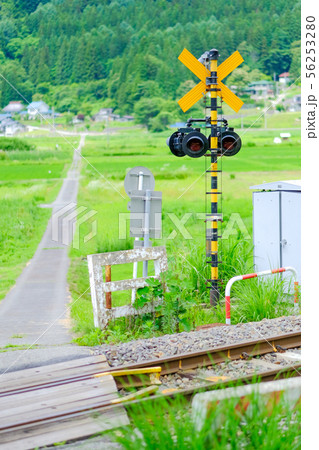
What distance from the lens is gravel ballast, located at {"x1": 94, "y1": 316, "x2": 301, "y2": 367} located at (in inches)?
243

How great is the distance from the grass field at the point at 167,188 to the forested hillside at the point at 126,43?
957 centimetres

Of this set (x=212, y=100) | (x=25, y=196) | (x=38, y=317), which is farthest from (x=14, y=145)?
(x=212, y=100)

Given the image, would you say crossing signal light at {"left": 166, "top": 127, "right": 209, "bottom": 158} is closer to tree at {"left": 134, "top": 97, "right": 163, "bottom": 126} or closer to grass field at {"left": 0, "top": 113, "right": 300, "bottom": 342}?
grass field at {"left": 0, "top": 113, "right": 300, "bottom": 342}

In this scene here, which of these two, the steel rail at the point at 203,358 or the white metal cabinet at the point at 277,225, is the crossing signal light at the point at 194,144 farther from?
the steel rail at the point at 203,358

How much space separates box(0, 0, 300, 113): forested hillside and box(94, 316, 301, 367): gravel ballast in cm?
4565

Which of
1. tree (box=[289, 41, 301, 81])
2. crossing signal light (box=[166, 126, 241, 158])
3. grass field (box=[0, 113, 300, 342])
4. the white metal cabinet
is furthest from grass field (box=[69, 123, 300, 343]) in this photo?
tree (box=[289, 41, 301, 81])

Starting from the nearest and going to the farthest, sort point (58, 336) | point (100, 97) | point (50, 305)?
point (58, 336) → point (50, 305) → point (100, 97)

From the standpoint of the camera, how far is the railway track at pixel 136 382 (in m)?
4.41

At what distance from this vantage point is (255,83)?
74438mm

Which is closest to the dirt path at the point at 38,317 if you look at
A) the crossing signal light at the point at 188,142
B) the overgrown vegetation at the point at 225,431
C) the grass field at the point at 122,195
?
the grass field at the point at 122,195

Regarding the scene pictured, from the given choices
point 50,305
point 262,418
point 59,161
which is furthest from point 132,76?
point 262,418

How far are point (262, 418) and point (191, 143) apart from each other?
5.66 metres

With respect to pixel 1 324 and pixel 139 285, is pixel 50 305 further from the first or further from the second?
pixel 139 285

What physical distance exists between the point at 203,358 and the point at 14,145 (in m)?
37.6
